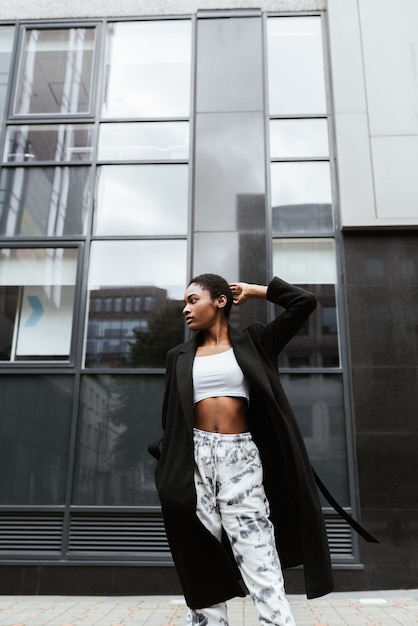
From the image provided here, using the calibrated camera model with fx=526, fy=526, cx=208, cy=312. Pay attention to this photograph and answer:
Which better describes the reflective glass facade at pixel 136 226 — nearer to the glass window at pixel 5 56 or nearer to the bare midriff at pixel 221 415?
the glass window at pixel 5 56

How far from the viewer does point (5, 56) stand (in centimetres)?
803

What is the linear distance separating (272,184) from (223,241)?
110cm

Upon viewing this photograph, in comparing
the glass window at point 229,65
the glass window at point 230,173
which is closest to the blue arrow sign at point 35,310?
the glass window at point 230,173

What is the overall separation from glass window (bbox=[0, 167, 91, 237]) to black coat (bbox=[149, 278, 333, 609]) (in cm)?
477

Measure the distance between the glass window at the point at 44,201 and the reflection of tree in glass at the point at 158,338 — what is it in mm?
1622

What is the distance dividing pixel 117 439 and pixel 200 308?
12.5ft

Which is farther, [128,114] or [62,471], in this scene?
[128,114]

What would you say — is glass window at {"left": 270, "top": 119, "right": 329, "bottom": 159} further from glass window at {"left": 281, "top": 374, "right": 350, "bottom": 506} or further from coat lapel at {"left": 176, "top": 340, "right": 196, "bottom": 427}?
coat lapel at {"left": 176, "top": 340, "right": 196, "bottom": 427}

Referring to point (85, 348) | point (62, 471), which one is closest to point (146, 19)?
point (85, 348)

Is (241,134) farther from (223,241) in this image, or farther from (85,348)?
(85,348)

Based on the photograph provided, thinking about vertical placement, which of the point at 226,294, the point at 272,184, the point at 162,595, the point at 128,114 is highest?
the point at 128,114

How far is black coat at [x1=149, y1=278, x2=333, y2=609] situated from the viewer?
8.38 feet

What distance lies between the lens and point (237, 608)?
5156 mm

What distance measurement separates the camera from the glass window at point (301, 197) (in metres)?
6.97
